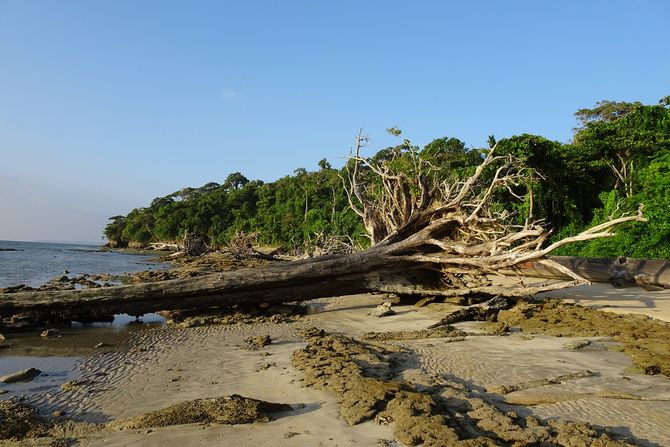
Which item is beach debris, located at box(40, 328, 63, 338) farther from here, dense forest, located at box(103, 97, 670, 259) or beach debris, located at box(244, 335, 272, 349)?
dense forest, located at box(103, 97, 670, 259)

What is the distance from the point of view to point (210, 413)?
331 cm

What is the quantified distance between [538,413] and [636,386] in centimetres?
128

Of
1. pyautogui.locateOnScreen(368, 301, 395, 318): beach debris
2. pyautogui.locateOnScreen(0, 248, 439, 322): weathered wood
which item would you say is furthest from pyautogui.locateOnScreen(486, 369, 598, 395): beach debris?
pyautogui.locateOnScreen(0, 248, 439, 322): weathered wood

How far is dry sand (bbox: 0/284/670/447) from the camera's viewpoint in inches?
121

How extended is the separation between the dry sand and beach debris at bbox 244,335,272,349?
0.31 ft

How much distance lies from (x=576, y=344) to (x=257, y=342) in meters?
4.02

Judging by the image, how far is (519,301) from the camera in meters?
8.30

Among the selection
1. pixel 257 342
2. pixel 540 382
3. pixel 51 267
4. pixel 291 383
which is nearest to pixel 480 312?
pixel 540 382

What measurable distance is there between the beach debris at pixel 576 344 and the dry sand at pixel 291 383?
0.30 feet

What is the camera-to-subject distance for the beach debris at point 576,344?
536 centimetres

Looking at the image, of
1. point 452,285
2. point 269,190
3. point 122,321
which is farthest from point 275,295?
point 269,190

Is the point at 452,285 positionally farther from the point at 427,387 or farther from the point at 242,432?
the point at 242,432

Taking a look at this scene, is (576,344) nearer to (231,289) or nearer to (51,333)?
(231,289)

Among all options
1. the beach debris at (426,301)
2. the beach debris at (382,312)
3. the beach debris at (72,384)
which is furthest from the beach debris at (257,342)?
the beach debris at (426,301)
